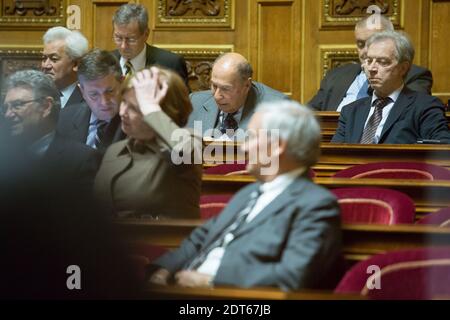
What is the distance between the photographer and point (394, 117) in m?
3.43

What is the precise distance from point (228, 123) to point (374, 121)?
60 cm

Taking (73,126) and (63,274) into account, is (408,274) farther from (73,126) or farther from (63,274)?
(73,126)

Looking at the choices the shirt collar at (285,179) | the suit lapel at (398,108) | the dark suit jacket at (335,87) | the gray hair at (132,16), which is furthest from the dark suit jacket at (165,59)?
the shirt collar at (285,179)

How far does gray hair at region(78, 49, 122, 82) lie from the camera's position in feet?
8.13

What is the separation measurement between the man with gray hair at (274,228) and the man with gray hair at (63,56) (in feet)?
5.44

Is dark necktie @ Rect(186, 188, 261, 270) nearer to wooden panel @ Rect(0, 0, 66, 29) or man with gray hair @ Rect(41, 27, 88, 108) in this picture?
man with gray hair @ Rect(41, 27, 88, 108)

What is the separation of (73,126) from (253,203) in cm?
90

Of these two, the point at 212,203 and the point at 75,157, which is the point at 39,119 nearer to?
the point at 75,157

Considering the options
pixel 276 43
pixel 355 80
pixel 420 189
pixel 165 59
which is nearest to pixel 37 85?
pixel 420 189

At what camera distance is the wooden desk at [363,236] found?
67.1 inches

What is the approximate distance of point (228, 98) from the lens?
3408 millimetres

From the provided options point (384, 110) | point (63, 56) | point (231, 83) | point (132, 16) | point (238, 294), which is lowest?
point (238, 294)

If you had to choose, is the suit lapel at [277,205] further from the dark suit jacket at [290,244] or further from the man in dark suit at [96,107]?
the man in dark suit at [96,107]

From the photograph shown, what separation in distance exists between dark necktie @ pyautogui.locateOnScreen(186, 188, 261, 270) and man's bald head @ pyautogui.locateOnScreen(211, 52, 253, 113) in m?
1.73
